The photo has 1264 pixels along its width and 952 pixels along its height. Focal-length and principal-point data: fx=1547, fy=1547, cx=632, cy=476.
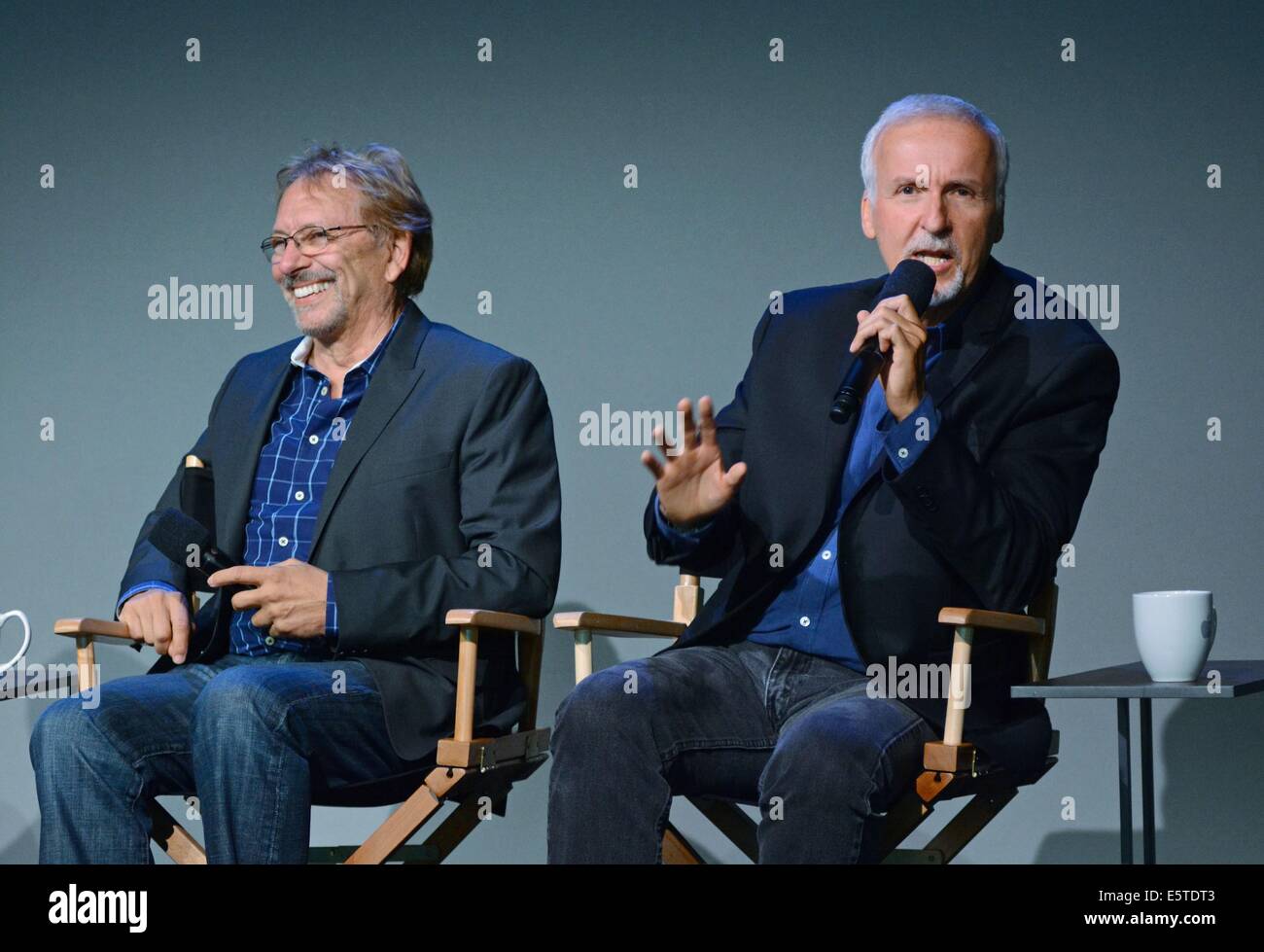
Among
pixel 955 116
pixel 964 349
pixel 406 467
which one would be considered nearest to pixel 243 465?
pixel 406 467

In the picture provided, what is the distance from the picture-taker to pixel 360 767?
2.54m

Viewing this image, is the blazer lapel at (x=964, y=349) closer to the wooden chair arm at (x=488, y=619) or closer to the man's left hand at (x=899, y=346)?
the man's left hand at (x=899, y=346)

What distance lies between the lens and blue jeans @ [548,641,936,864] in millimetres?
2121

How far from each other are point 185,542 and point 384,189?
778 mm

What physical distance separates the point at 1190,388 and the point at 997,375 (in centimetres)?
114

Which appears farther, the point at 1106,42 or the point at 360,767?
the point at 1106,42

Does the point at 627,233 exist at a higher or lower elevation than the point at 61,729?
higher

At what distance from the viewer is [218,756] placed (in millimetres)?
2361

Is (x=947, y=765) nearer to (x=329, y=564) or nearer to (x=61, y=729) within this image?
(x=329, y=564)

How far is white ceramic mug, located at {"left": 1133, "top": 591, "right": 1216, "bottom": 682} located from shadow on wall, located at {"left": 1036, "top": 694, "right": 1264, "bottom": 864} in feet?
3.76

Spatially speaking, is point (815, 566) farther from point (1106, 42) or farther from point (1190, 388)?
→ point (1106, 42)

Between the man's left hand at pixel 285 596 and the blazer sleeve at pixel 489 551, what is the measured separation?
4 cm

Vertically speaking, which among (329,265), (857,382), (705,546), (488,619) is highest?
(329,265)

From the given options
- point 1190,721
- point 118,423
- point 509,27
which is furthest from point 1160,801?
point 118,423
